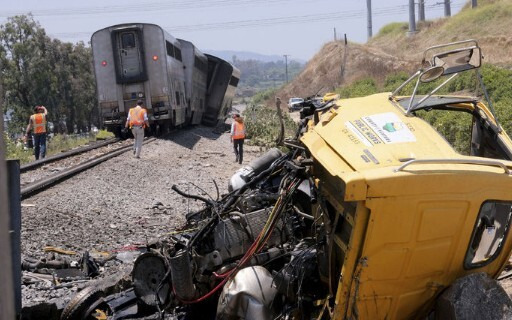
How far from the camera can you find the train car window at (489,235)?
4.18 meters

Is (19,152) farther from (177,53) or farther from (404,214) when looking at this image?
(404,214)

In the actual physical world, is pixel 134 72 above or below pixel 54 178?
above

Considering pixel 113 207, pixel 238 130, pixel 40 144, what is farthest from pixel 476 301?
pixel 40 144

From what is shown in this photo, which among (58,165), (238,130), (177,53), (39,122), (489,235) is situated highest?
(177,53)

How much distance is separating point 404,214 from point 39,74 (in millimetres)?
50908

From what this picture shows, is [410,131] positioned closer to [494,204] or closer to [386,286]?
[494,204]

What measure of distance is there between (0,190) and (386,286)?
9.15 feet

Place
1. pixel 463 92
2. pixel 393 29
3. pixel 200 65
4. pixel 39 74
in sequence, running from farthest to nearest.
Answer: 1. pixel 393 29
2. pixel 39 74
3. pixel 200 65
4. pixel 463 92

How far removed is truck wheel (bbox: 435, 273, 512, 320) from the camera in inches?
153

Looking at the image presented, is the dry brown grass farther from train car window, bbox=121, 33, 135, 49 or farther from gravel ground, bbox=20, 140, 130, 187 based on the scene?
gravel ground, bbox=20, 140, 130, 187

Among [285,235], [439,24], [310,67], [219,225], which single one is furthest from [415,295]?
[310,67]

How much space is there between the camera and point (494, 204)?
4.23 metres

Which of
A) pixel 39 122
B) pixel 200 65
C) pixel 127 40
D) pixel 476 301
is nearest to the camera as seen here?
pixel 476 301

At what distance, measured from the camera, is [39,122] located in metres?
17.8
